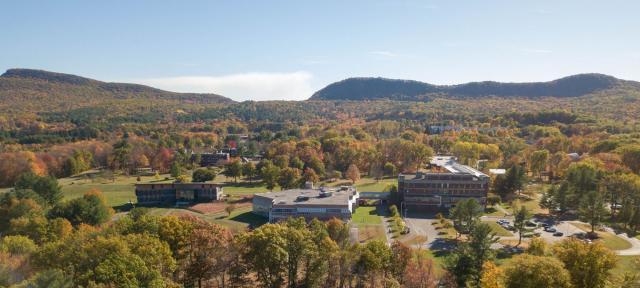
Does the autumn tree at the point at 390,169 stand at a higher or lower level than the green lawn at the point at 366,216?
higher

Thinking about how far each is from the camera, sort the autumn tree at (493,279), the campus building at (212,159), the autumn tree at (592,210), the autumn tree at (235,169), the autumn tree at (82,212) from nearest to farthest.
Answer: the autumn tree at (493,279) < the autumn tree at (82,212) < the autumn tree at (592,210) < the autumn tree at (235,169) < the campus building at (212,159)

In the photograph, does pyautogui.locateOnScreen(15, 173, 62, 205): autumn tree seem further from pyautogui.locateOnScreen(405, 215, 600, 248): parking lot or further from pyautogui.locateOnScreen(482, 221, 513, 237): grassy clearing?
pyautogui.locateOnScreen(482, 221, 513, 237): grassy clearing

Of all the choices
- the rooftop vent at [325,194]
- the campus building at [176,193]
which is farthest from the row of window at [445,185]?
the campus building at [176,193]

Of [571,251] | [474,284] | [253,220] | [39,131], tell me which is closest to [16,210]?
[253,220]

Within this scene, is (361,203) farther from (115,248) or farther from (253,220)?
(115,248)

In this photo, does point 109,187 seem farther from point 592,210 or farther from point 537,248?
point 592,210

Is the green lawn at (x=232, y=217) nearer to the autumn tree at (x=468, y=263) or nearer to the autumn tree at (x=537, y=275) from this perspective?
the autumn tree at (x=468, y=263)
